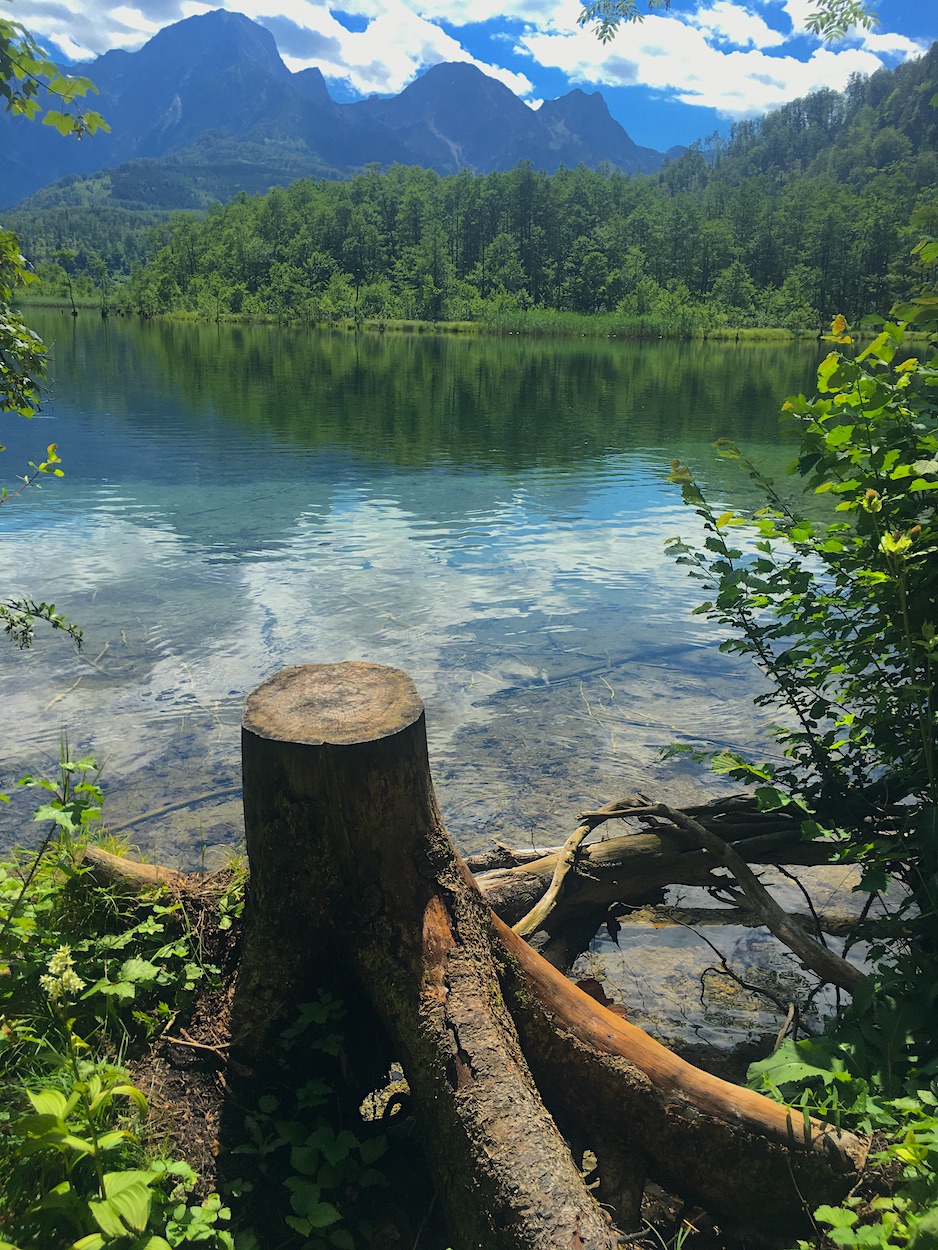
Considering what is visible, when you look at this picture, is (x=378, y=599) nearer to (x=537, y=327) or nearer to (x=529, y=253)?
(x=537, y=327)

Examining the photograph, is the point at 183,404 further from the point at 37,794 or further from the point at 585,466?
the point at 37,794

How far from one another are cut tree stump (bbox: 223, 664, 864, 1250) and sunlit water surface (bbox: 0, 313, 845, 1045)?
3.16m

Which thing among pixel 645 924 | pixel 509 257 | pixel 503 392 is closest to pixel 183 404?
pixel 503 392

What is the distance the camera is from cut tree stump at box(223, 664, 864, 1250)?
2.83 meters

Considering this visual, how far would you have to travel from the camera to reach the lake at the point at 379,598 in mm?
7355

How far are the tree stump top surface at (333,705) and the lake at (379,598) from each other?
3.20m

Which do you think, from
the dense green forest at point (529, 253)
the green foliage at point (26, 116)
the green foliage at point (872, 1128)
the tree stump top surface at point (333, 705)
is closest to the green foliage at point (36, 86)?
the green foliage at point (26, 116)

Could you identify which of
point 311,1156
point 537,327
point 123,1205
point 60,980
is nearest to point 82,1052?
point 60,980

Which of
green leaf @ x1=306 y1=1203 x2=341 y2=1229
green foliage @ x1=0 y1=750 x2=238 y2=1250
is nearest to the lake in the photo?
green foliage @ x1=0 y1=750 x2=238 y2=1250

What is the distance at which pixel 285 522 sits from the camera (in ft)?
54.7

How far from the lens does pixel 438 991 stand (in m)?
2.95

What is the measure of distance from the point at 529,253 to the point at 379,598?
165539 mm

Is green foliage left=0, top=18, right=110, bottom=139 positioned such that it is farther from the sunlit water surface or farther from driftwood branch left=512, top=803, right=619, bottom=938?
the sunlit water surface

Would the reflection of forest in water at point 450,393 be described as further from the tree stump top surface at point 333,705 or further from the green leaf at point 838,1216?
the green leaf at point 838,1216
